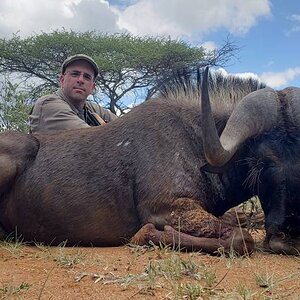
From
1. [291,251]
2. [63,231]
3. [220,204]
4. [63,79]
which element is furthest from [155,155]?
[63,79]

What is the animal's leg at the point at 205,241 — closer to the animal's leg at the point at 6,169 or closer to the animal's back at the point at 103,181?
the animal's back at the point at 103,181

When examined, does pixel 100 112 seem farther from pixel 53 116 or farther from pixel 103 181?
pixel 103 181

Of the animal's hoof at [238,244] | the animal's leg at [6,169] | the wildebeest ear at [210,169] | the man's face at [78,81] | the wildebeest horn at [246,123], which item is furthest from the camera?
the man's face at [78,81]

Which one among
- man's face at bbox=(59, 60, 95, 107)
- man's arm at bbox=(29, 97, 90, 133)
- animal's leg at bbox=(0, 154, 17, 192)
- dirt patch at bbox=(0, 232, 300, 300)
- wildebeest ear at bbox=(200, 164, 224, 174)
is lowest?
dirt patch at bbox=(0, 232, 300, 300)

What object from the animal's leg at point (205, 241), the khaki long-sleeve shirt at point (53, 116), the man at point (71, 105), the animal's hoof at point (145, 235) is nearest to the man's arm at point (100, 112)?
the man at point (71, 105)

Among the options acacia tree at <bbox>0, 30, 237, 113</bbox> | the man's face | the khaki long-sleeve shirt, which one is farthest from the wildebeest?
acacia tree at <bbox>0, 30, 237, 113</bbox>

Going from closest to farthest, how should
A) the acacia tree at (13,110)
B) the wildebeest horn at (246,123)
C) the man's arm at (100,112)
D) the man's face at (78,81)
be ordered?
the wildebeest horn at (246,123) → the man's face at (78,81) → the man's arm at (100,112) → the acacia tree at (13,110)

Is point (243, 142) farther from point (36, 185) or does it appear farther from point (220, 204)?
point (36, 185)

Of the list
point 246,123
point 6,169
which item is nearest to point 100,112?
point 6,169

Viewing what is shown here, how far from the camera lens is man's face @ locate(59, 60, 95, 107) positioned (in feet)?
21.2

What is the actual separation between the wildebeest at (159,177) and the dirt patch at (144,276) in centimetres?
30

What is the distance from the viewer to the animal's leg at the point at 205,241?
12.1 feet

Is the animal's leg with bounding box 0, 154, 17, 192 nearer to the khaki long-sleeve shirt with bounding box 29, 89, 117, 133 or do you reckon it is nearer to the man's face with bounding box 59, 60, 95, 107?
the khaki long-sleeve shirt with bounding box 29, 89, 117, 133

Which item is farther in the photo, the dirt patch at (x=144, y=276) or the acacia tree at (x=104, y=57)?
the acacia tree at (x=104, y=57)
